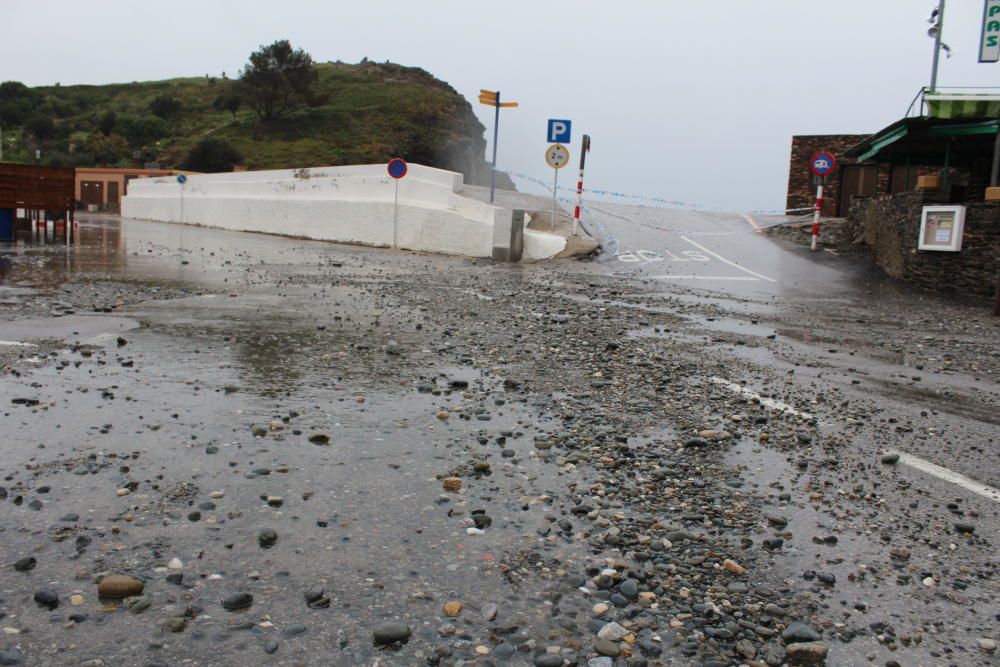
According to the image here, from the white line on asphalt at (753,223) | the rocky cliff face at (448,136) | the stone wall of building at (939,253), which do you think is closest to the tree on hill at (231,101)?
the rocky cliff face at (448,136)

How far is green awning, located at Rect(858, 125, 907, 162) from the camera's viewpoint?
19422 millimetres

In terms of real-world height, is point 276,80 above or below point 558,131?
above

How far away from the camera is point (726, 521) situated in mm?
3828

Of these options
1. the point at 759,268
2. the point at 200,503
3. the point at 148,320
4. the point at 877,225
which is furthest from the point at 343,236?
the point at 200,503

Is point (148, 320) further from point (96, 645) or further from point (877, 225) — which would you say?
point (877, 225)

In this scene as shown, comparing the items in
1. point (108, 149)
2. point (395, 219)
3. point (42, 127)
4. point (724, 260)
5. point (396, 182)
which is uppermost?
point (42, 127)

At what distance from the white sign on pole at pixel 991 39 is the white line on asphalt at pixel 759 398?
18.9 m

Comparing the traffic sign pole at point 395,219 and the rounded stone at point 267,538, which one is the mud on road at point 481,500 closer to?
the rounded stone at point 267,538

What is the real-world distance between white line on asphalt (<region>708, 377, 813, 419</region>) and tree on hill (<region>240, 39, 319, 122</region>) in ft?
325

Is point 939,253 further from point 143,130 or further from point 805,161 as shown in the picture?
point 143,130

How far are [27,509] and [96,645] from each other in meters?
1.33

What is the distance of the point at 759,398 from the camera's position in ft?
20.6

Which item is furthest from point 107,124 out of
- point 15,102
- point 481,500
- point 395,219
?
point 481,500

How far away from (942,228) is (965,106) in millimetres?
4131
